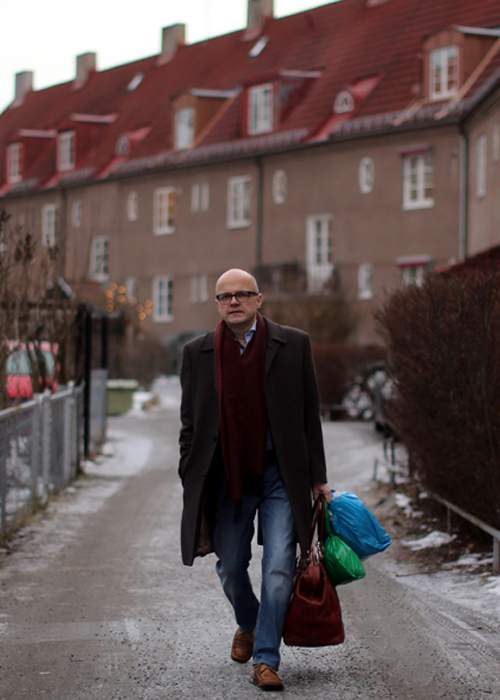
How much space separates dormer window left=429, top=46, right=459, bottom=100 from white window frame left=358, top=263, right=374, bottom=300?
538 cm

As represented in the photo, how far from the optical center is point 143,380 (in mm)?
43656

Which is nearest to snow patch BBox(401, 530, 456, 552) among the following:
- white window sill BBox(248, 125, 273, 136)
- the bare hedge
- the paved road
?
the bare hedge

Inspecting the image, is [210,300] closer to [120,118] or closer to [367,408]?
[120,118]

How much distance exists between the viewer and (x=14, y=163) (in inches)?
2677

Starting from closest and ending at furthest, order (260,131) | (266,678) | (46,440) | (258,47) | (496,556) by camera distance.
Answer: (266,678), (496,556), (46,440), (260,131), (258,47)

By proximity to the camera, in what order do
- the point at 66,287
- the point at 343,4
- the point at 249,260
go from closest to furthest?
the point at 66,287 → the point at 249,260 → the point at 343,4

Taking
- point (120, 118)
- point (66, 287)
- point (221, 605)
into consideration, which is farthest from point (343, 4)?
point (221, 605)

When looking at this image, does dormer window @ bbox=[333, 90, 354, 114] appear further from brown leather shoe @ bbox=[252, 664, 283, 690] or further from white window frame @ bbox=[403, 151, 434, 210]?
brown leather shoe @ bbox=[252, 664, 283, 690]

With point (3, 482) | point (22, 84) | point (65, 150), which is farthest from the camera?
point (22, 84)

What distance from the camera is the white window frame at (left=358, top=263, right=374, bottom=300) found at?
4650 cm

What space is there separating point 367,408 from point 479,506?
22141 millimetres

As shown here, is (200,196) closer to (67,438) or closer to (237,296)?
(67,438)

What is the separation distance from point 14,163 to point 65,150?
440 centimetres

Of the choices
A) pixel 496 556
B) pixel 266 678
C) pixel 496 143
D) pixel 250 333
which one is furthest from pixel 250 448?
pixel 496 143
